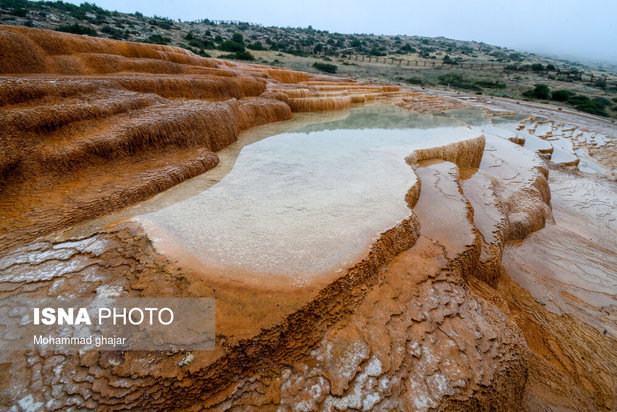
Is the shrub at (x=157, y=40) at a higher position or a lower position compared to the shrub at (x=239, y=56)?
higher

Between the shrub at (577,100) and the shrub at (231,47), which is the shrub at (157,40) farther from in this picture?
the shrub at (577,100)

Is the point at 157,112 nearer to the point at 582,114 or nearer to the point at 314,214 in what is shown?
the point at 314,214

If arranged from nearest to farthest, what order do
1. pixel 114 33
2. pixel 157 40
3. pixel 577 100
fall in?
pixel 577 100
pixel 114 33
pixel 157 40

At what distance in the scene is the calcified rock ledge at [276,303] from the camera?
5.65 feet

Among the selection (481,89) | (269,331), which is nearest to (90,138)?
(269,331)

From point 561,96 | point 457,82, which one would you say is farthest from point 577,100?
point 457,82

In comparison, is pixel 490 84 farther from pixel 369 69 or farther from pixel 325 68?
pixel 325 68

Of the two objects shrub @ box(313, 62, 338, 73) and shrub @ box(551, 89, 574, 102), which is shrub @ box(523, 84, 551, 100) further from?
shrub @ box(313, 62, 338, 73)

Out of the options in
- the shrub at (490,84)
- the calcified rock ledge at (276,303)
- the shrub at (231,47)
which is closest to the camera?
the calcified rock ledge at (276,303)

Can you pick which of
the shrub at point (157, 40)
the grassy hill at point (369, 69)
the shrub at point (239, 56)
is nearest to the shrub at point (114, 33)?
the grassy hill at point (369, 69)

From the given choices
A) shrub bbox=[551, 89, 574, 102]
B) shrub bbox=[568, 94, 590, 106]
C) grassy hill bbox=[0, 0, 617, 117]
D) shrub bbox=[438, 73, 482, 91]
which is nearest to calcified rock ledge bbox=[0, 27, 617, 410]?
grassy hill bbox=[0, 0, 617, 117]

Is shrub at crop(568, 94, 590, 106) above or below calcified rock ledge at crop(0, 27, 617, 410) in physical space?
above

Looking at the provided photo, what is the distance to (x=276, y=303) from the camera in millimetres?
2061

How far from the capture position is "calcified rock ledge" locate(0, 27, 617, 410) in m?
1.72
